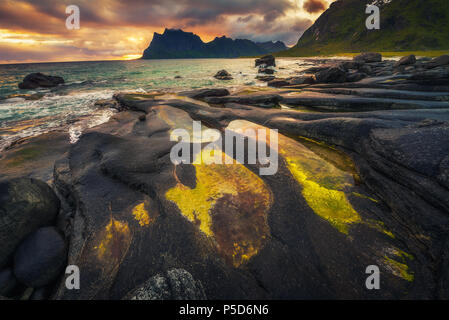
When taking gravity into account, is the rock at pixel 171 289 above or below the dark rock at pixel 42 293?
above

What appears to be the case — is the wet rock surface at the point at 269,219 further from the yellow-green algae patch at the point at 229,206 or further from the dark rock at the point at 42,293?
the dark rock at the point at 42,293

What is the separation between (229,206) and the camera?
4.50 meters

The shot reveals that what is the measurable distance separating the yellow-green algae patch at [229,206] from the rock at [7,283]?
3.41m

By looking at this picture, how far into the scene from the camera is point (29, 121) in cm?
1571

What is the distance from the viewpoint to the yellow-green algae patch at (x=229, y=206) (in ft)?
12.0

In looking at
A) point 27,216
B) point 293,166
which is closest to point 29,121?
point 27,216

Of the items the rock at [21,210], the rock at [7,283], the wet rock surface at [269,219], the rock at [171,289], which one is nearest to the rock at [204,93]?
the wet rock surface at [269,219]

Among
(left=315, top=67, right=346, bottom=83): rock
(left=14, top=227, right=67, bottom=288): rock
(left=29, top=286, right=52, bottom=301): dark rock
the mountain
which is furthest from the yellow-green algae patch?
the mountain

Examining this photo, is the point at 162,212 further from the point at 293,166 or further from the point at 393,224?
the point at 393,224

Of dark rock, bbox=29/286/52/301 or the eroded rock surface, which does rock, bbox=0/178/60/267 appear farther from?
dark rock, bbox=29/286/52/301

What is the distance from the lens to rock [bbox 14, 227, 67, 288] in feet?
12.2

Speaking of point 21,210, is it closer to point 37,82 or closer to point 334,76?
point 334,76

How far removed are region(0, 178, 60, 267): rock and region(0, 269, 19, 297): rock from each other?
0.21m
